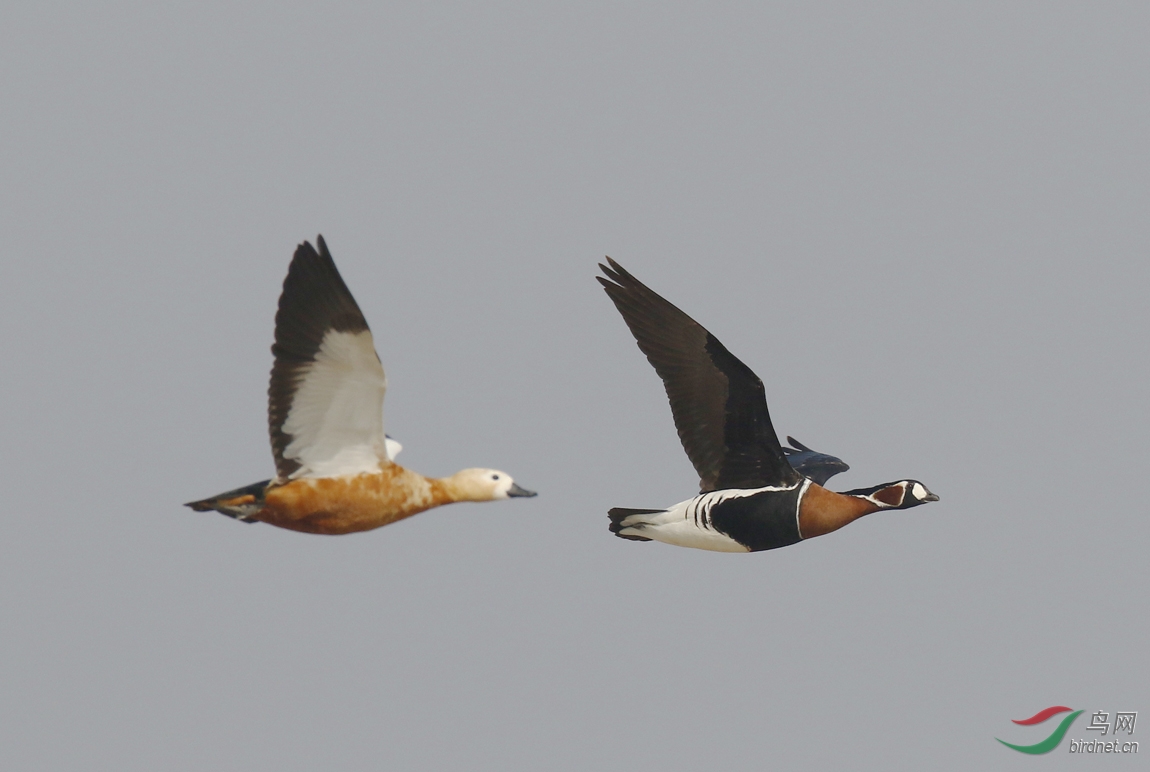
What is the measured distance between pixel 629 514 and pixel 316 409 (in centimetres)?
339

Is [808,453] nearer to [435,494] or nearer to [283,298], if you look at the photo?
[435,494]

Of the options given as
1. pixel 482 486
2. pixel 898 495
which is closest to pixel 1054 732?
pixel 898 495

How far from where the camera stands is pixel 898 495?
588 inches

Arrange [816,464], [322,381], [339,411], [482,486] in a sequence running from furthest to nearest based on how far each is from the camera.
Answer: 1. [816,464]
2. [482,486]
3. [339,411]
4. [322,381]

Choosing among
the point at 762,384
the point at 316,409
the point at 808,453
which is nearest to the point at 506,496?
the point at 316,409

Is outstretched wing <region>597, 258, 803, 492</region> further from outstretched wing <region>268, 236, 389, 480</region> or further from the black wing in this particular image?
outstretched wing <region>268, 236, 389, 480</region>

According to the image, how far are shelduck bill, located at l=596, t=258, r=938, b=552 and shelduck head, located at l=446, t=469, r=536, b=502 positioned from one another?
1808 millimetres

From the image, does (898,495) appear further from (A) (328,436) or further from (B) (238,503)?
(B) (238,503)

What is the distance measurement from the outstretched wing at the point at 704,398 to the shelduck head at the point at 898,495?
82 centimetres

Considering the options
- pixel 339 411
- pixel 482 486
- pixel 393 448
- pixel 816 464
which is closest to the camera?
pixel 339 411

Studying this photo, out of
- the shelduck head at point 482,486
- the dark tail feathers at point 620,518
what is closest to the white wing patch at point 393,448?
the shelduck head at point 482,486

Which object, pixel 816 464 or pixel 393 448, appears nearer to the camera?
pixel 393 448

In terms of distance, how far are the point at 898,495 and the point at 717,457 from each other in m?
1.75

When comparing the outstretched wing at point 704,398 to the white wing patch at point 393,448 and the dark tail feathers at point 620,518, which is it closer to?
the dark tail feathers at point 620,518
